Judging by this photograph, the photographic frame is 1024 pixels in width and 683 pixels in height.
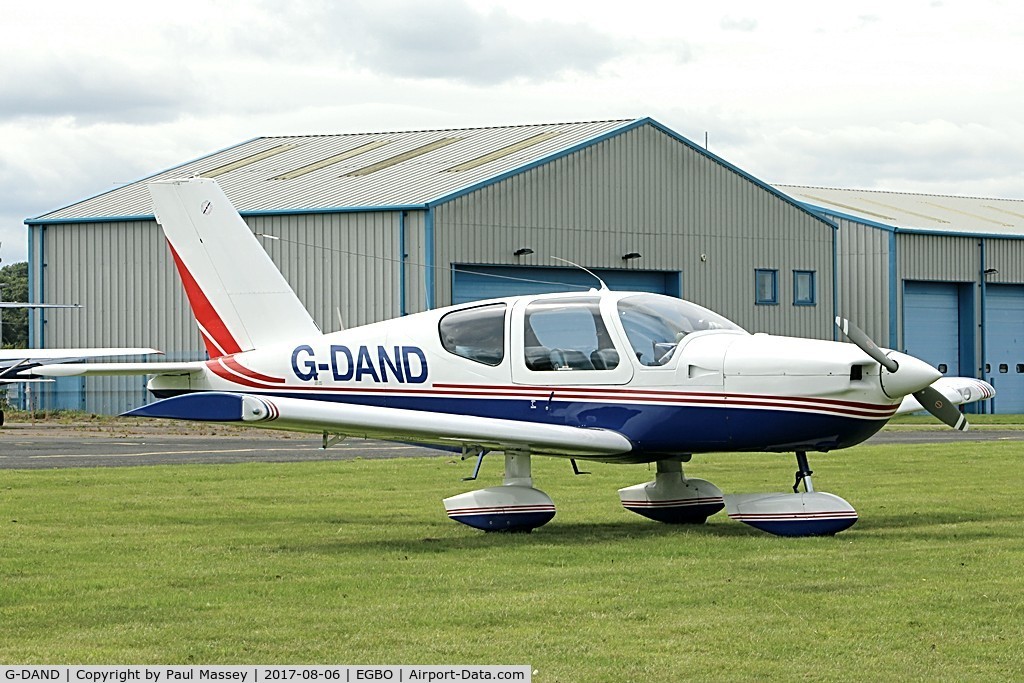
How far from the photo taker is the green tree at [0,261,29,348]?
80438mm

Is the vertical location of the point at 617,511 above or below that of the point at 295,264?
below

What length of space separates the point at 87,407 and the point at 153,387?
26.2m

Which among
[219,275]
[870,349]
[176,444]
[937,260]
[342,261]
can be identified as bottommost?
[176,444]

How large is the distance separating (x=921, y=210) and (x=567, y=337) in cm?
4083

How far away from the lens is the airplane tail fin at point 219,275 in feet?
48.6

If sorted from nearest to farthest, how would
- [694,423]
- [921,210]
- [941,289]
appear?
[694,423]
[941,289]
[921,210]

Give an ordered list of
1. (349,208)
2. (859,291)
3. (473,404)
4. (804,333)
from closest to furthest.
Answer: (473,404) < (349,208) < (804,333) < (859,291)

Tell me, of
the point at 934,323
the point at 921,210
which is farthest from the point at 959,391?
the point at 921,210

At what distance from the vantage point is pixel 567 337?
1292 centimetres

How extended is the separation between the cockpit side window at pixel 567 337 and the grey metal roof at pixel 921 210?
33.3m

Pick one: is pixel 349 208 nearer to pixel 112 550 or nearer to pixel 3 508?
pixel 3 508

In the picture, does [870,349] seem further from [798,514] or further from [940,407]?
[940,407]

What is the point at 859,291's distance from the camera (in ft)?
→ 148

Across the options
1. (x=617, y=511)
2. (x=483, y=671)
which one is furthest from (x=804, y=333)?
(x=483, y=671)
